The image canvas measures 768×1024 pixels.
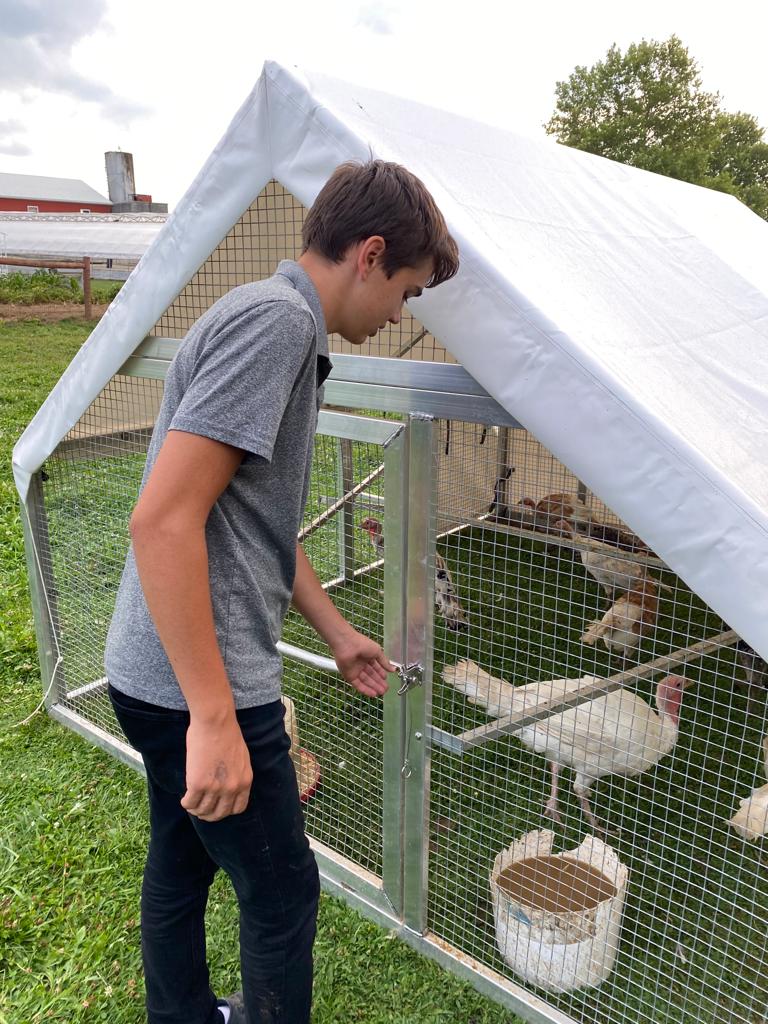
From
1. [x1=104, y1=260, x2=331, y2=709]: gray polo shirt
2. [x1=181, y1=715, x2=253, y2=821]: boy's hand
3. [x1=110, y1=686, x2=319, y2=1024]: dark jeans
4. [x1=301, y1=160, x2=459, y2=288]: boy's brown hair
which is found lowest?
[x1=110, y1=686, x2=319, y2=1024]: dark jeans

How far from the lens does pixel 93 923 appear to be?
87.4 inches

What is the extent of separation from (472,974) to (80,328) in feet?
52.8

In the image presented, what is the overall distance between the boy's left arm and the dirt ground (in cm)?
1674

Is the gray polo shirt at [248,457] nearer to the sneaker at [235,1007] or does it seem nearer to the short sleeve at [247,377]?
the short sleeve at [247,377]

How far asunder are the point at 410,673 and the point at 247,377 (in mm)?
1087

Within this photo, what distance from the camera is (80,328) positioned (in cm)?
1578

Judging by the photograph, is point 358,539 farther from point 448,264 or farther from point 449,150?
point 448,264

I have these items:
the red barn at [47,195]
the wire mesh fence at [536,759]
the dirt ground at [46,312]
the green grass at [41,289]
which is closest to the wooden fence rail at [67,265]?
the dirt ground at [46,312]

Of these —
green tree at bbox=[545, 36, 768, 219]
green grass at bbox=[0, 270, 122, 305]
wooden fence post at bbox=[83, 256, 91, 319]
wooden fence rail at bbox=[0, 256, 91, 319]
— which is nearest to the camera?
wooden fence rail at bbox=[0, 256, 91, 319]

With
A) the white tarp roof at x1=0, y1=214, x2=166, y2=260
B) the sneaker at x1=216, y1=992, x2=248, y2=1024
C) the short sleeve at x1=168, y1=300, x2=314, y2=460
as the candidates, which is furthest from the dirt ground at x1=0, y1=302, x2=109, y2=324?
the short sleeve at x1=168, y1=300, x2=314, y2=460

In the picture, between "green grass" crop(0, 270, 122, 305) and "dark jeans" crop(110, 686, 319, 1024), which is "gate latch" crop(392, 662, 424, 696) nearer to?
"dark jeans" crop(110, 686, 319, 1024)

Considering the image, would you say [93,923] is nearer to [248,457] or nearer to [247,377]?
[248,457]

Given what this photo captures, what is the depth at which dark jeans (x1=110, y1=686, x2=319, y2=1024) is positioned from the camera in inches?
48.7

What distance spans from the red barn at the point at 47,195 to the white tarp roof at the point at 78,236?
79.4 ft
